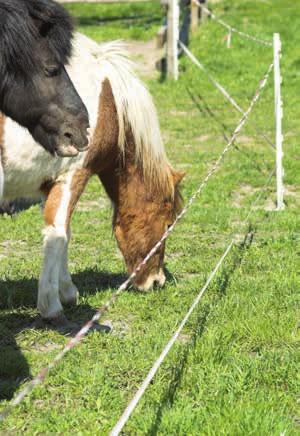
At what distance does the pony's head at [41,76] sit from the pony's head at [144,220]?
6.10ft

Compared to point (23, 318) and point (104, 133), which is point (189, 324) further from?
point (104, 133)

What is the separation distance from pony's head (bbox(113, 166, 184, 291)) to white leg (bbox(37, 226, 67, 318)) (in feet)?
2.44

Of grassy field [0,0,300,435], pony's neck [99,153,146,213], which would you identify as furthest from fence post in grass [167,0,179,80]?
pony's neck [99,153,146,213]

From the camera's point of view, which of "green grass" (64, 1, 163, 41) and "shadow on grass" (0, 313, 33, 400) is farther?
"green grass" (64, 1, 163, 41)

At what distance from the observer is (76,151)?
3.90m

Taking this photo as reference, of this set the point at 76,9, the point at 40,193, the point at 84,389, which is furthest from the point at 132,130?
the point at 76,9

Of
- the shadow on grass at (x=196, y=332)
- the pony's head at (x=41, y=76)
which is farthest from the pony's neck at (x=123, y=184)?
the pony's head at (x=41, y=76)

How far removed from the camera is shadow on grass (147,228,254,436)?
12.9 feet

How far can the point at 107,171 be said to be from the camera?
562 centimetres

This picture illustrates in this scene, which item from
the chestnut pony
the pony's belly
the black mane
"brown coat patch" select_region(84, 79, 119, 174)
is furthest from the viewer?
"brown coat patch" select_region(84, 79, 119, 174)

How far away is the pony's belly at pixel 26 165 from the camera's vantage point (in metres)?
4.91

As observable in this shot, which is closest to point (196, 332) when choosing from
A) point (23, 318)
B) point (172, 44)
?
point (23, 318)

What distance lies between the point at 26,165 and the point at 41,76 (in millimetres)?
1364

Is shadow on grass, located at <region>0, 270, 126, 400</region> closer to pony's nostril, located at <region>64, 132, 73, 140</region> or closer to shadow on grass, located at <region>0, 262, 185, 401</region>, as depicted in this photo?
shadow on grass, located at <region>0, 262, 185, 401</region>
